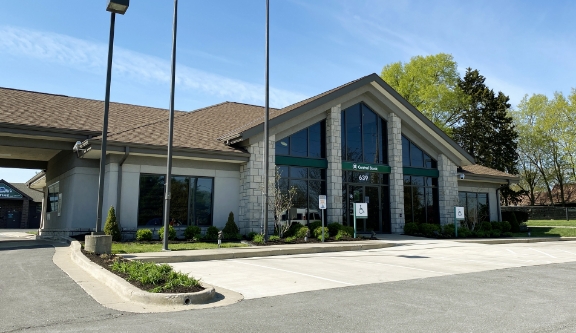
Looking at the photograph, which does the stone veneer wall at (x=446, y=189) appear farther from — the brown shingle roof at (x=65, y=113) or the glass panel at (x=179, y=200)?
the brown shingle roof at (x=65, y=113)

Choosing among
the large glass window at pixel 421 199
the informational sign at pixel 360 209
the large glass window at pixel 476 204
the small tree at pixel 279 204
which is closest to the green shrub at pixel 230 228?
the small tree at pixel 279 204

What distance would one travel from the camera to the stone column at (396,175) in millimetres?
24250

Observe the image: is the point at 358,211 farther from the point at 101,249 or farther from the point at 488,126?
the point at 488,126

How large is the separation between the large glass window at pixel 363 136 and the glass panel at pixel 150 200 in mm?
9575

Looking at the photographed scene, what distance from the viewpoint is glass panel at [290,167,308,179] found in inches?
860

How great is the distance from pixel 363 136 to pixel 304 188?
4961 millimetres

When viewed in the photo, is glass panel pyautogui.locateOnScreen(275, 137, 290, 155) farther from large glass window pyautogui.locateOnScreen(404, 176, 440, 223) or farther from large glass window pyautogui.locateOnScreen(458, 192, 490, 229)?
large glass window pyautogui.locateOnScreen(458, 192, 490, 229)

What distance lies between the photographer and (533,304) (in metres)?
7.08

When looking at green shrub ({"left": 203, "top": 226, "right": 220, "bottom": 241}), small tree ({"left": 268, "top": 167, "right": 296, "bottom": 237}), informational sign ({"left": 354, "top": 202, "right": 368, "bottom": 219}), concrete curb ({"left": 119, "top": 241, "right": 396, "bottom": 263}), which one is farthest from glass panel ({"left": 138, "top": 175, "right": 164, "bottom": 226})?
informational sign ({"left": 354, "top": 202, "right": 368, "bottom": 219})

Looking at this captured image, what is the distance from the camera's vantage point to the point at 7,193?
50.4 metres

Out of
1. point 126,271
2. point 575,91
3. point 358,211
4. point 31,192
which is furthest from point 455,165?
point 31,192

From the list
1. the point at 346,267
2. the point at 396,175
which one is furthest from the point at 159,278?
the point at 396,175

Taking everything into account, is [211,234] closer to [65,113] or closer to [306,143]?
[306,143]

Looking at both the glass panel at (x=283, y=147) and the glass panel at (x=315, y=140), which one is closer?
the glass panel at (x=283, y=147)
